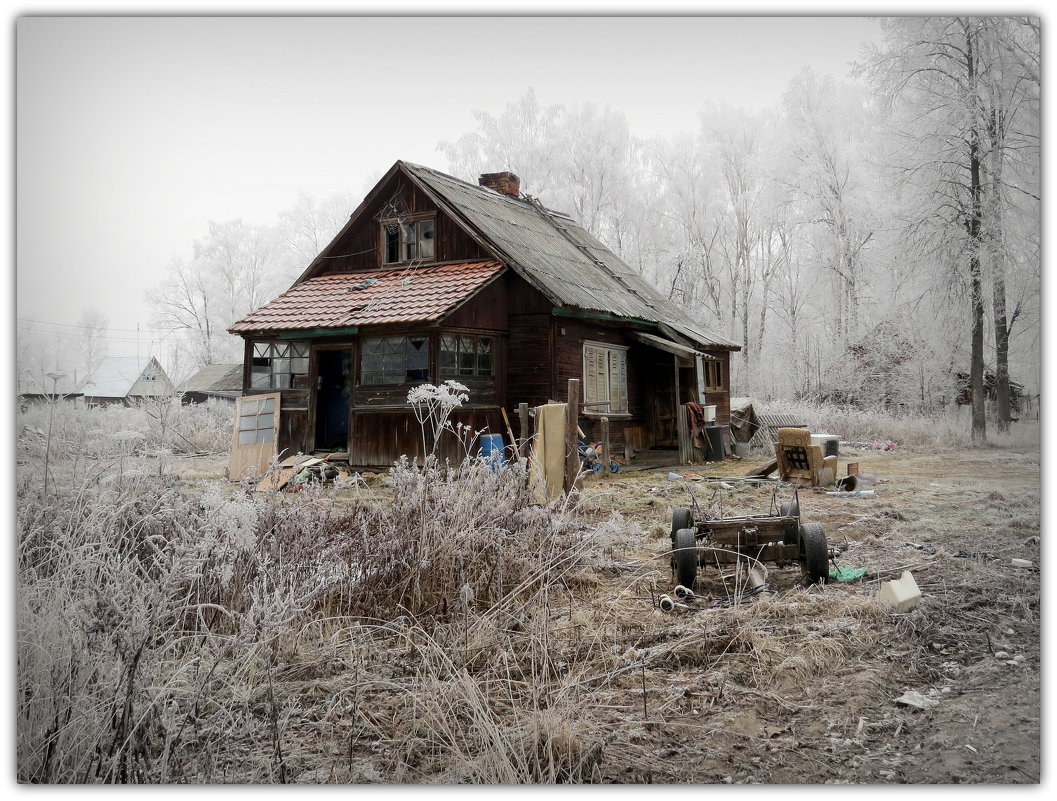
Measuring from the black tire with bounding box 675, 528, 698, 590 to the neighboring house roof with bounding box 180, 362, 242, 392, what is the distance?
104ft

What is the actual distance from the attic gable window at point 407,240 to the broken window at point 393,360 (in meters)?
2.44

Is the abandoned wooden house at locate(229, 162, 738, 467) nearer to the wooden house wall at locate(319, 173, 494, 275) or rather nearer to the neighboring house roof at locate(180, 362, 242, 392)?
the wooden house wall at locate(319, 173, 494, 275)

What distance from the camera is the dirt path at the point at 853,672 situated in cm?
230

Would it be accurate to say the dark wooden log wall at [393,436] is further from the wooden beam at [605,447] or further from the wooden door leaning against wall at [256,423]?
the wooden beam at [605,447]

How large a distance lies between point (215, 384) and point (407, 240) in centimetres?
2493

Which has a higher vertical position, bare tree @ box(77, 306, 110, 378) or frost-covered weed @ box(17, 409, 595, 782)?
bare tree @ box(77, 306, 110, 378)

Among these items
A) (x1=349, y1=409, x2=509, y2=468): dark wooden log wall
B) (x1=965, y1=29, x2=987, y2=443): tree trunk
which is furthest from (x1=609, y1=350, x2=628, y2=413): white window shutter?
(x1=965, y1=29, x2=987, y2=443): tree trunk

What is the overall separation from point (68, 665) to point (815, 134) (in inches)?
300

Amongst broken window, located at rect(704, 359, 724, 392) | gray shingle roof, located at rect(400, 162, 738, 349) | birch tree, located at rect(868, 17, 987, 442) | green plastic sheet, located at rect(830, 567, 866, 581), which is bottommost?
green plastic sheet, located at rect(830, 567, 866, 581)

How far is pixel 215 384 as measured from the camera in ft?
113

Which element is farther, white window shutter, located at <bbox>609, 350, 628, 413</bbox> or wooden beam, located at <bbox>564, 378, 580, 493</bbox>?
white window shutter, located at <bbox>609, 350, 628, 413</bbox>

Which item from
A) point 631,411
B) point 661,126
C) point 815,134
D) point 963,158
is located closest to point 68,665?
point 661,126

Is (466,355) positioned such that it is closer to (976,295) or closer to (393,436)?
(393,436)

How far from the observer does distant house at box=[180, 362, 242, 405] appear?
33906mm
